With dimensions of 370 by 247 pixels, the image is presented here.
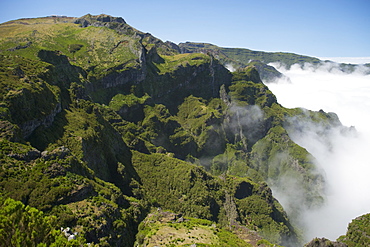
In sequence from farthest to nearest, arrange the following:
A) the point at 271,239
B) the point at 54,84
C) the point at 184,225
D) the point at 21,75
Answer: the point at 271,239
the point at 54,84
the point at 21,75
the point at 184,225

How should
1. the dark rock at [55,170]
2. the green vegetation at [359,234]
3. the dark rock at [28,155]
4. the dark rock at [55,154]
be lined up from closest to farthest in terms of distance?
the dark rock at [28,155]
the dark rock at [55,170]
the dark rock at [55,154]
the green vegetation at [359,234]

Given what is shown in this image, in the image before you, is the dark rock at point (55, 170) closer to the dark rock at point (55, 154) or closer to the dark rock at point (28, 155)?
the dark rock at point (55, 154)

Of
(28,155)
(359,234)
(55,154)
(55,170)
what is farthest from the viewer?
(359,234)

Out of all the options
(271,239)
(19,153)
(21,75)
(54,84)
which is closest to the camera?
(19,153)

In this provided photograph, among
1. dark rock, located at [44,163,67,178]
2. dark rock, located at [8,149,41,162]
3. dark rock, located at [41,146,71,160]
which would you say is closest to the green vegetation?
dark rock, located at [44,163,67,178]

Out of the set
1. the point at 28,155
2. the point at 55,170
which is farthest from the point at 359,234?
the point at 28,155

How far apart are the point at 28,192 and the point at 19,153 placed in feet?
57.0

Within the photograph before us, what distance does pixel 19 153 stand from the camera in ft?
298

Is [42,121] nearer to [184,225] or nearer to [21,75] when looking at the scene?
[21,75]

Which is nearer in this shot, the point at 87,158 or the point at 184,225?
the point at 184,225

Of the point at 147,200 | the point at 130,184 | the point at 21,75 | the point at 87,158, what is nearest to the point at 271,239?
the point at 147,200

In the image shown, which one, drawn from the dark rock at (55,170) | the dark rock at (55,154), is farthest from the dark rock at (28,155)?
the dark rock at (55,170)

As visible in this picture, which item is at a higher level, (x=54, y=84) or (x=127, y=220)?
(x=54, y=84)

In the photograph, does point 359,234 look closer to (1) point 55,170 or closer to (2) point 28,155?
(1) point 55,170
